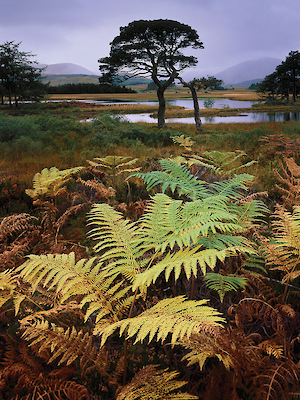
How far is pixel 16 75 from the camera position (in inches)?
1428

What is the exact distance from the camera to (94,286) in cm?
167

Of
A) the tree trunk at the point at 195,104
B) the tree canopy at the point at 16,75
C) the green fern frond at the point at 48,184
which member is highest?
the tree canopy at the point at 16,75

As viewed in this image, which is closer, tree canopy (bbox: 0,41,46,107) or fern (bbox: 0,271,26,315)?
fern (bbox: 0,271,26,315)

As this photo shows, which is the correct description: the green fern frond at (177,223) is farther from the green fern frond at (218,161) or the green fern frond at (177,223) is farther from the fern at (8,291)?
the green fern frond at (218,161)

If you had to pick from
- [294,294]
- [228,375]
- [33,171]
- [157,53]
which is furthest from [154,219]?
[157,53]

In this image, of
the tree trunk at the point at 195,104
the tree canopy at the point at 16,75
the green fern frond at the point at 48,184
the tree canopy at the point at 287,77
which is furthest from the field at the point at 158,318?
the tree canopy at the point at 287,77

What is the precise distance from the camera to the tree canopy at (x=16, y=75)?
35.5 meters

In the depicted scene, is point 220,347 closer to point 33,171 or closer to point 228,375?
point 228,375

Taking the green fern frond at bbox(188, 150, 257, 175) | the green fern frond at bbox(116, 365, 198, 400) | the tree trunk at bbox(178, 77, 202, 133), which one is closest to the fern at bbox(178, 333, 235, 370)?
the green fern frond at bbox(116, 365, 198, 400)

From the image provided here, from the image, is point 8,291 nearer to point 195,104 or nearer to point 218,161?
point 218,161

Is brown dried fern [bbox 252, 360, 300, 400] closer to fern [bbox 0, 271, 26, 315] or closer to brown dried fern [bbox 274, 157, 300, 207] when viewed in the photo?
fern [bbox 0, 271, 26, 315]

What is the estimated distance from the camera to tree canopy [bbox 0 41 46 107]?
116 feet

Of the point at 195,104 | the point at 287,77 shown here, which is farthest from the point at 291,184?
the point at 287,77

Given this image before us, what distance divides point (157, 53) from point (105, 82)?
5.40 meters
